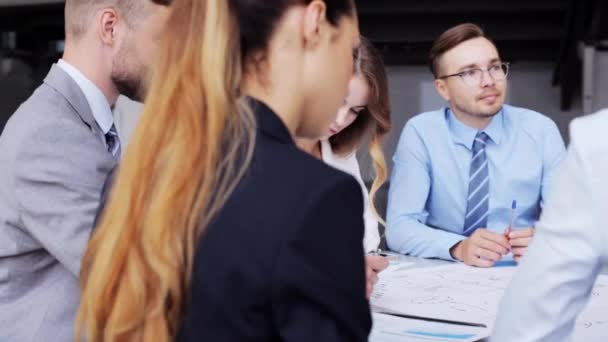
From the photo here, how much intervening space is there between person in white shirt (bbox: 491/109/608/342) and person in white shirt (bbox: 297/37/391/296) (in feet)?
5.20

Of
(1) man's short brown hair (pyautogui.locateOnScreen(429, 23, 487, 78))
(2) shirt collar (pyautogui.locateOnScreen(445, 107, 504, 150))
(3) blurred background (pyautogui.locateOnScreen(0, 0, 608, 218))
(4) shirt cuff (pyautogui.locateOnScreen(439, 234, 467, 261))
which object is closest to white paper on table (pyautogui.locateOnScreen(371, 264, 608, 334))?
(4) shirt cuff (pyautogui.locateOnScreen(439, 234, 467, 261))

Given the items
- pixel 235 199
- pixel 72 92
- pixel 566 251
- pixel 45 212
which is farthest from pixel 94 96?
pixel 566 251

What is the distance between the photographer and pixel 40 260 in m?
1.68

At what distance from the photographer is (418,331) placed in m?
1.78

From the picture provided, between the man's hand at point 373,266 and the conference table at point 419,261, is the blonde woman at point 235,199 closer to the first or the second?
the man's hand at point 373,266

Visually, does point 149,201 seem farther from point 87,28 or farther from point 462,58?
point 462,58

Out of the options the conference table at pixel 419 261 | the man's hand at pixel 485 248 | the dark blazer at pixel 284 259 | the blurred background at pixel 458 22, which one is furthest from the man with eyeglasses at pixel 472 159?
the blurred background at pixel 458 22

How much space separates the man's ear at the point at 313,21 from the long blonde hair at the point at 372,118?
165cm

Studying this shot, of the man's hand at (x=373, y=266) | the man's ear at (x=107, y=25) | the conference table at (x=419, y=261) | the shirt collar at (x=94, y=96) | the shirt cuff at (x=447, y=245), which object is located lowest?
the conference table at (x=419, y=261)

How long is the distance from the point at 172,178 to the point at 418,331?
0.95 metres

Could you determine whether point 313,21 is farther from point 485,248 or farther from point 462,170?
point 462,170

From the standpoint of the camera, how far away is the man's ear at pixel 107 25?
1.85 meters

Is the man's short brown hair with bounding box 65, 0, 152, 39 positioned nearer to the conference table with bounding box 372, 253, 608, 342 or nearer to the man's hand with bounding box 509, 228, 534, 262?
the conference table with bounding box 372, 253, 608, 342

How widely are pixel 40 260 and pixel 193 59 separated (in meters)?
0.81
